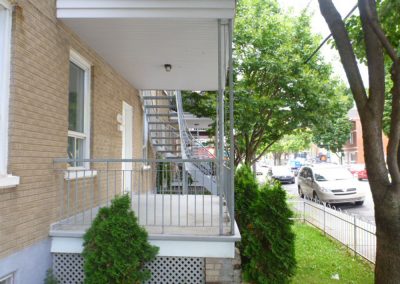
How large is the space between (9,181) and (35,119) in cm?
88

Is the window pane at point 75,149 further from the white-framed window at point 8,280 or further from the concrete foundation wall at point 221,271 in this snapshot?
the concrete foundation wall at point 221,271

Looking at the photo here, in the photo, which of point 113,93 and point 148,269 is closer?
point 148,269

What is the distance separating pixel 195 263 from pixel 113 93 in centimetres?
417

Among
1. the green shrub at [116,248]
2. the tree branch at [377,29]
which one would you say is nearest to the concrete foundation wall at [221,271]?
the green shrub at [116,248]

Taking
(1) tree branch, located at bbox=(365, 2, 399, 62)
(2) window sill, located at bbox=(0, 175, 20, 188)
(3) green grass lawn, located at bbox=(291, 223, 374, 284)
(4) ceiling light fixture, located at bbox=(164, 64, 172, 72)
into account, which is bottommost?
(3) green grass lawn, located at bbox=(291, 223, 374, 284)

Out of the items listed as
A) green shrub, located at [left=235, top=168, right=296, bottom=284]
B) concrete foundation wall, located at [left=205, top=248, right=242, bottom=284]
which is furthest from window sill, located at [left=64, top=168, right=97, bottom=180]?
green shrub, located at [left=235, top=168, right=296, bottom=284]

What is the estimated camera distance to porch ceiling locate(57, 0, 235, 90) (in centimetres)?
460

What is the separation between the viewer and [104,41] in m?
5.80

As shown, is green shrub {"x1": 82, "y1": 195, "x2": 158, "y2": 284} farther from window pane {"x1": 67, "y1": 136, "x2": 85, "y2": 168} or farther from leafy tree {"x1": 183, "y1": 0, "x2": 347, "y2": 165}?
leafy tree {"x1": 183, "y1": 0, "x2": 347, "y2": 165}

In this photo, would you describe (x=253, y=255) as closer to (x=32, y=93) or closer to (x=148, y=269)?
(x=148, y=269)

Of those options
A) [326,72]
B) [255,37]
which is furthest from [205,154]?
[326,72]

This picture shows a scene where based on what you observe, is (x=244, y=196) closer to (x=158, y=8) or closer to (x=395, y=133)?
(x=395, y=133)

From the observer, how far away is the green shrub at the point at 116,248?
400cm

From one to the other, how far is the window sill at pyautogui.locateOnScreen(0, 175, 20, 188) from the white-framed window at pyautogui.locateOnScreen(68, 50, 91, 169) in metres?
1.62
